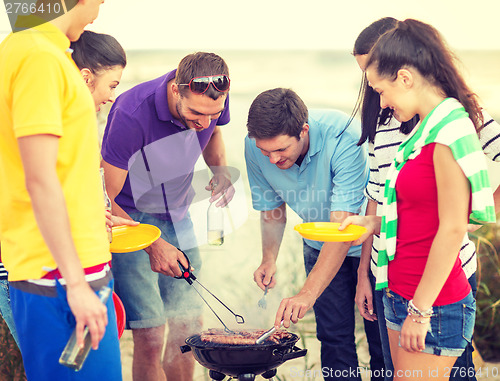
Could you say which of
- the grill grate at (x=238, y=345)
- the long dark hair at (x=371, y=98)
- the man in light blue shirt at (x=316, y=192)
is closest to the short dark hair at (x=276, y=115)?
the man in light blue shirt at (x=316, y=192)

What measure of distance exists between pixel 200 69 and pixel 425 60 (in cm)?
115

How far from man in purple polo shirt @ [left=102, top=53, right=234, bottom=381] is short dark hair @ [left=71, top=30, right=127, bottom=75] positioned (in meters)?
0.24

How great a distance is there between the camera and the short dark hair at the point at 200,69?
101 inches

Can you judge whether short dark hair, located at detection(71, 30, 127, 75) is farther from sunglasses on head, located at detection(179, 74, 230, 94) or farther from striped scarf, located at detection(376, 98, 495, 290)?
striped scarf, located at detection(376, 98, 495, 290)

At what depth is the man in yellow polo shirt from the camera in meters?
1.37

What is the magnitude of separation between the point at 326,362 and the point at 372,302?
502mm

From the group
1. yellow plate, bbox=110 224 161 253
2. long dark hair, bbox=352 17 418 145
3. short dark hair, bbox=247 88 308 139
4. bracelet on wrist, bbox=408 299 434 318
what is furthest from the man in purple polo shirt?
bracelet on wrist, bbox=408 299 434 318

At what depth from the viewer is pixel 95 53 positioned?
2.52m

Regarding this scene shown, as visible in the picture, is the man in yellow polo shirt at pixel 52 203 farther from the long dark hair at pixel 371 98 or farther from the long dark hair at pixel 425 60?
the long dark hair at pixel 371 98

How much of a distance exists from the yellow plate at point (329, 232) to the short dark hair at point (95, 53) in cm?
122

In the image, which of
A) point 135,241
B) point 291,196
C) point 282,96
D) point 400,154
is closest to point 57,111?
point 135,241

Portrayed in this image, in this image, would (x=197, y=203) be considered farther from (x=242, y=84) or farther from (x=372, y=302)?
(x=242, y=84)

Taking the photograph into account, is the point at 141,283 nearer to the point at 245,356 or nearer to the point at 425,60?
the point at 245,356

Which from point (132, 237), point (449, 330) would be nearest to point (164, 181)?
point (132, 237)
